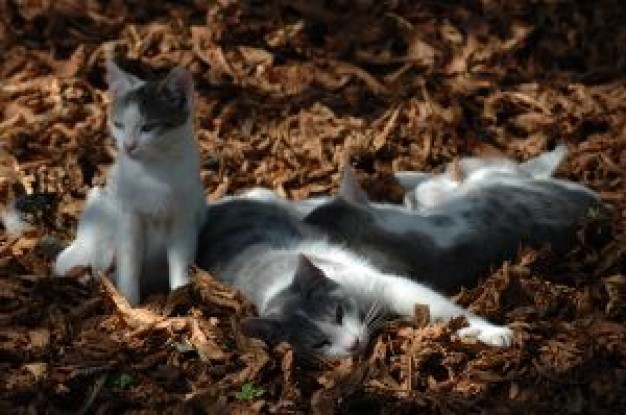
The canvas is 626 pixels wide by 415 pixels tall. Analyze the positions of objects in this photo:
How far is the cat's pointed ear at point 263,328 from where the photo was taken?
4867 millimetres

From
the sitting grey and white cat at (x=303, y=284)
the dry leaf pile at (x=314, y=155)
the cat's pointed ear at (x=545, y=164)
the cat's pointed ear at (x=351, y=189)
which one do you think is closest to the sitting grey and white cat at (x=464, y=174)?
the cat's pointed ear at (x=545, y=164)

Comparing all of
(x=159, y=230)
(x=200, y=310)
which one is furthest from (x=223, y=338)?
(x=159, y=230)

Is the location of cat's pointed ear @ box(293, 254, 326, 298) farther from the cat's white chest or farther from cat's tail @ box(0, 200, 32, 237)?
cat's tail @ box(0, 200, 32, 237)

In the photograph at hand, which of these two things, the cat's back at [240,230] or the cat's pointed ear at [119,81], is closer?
the cat's pointed ear at [119,81]

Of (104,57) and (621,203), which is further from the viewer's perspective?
(104,57)

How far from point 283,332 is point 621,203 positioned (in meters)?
2.07

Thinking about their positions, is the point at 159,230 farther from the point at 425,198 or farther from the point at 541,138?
the point at 541,138

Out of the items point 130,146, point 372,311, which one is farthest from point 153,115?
point 372,311

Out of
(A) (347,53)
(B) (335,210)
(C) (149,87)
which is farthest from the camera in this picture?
(A) (347,53)

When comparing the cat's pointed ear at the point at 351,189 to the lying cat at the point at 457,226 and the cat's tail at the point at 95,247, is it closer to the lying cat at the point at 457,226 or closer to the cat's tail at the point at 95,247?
the lying cat at the point at 457,226

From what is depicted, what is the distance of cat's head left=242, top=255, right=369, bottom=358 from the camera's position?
4871 millimetres

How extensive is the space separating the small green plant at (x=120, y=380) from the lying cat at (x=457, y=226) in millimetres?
1286

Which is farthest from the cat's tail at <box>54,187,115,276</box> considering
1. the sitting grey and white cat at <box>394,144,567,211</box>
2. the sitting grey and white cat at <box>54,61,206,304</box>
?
the sitting grey and white cat at <box>394,144,567,211</box>

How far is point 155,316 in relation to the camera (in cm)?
520
